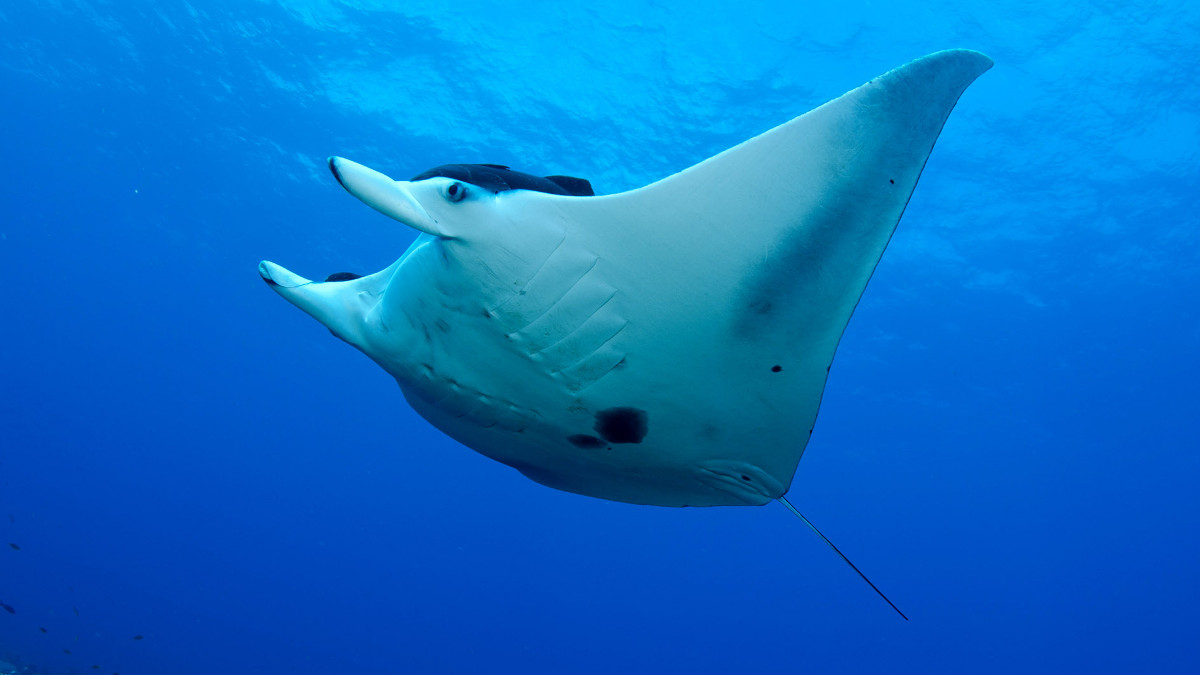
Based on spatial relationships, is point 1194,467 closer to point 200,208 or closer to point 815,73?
point 815,73

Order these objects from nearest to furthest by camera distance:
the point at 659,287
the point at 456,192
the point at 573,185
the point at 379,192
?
the point at 379,192
the point at 456,192
the point at 659,287
the point at 573,185

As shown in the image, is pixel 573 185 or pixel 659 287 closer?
pixel 659 287

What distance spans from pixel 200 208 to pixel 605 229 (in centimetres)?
2064

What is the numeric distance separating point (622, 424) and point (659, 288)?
23.8 inches

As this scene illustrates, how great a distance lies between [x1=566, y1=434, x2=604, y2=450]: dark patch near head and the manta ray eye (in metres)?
0.99

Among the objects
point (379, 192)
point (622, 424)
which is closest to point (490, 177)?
point (379, 192)

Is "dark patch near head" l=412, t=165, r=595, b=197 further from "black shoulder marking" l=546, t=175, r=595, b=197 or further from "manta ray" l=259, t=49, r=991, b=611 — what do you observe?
"black shoulder marking" l=546, t=175, r=595, b=197

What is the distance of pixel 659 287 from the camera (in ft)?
5.49

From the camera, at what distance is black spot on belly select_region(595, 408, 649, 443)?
2039 mm

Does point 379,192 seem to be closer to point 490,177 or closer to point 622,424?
point 490,177

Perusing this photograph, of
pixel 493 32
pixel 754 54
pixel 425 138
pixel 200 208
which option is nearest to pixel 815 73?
pixel 754 54

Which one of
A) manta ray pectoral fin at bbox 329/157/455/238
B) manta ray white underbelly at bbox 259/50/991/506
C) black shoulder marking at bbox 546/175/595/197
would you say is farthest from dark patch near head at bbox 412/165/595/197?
black shoulder marking at bbox 546/175/595/197

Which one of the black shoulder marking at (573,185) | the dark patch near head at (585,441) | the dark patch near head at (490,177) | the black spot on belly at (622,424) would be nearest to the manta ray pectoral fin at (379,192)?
the dark patch near head at (490,177)

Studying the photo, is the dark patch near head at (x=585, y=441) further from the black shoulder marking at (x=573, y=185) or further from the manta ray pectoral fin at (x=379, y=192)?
the manta ray pectoral fin at (x=379, y=192)
